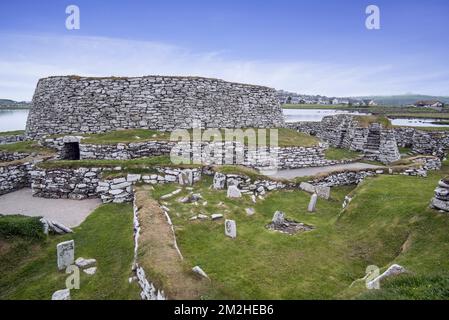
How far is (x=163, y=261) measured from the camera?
7.43m

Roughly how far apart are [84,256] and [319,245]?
8.09 m

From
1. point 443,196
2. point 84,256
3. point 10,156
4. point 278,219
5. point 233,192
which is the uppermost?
point 10,156

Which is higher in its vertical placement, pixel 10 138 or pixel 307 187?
pixel 10 138

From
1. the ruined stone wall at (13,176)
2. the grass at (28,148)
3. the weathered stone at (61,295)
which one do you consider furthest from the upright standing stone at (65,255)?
the grass at (28,148)

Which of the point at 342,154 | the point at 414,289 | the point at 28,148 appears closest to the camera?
the point at 414,289

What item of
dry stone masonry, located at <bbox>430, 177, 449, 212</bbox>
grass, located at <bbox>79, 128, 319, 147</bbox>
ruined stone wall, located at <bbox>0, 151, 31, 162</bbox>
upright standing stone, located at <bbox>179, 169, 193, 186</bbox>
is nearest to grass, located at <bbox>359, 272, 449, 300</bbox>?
dry stone masonry, located at <bbox>430, 177, 449, 212</bbox>

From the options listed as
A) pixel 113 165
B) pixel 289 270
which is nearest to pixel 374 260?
pixel 289 270

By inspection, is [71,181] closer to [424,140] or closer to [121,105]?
[121,105]

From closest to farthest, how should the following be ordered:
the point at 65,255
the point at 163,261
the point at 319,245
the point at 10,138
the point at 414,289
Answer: the point at 414,289, the point at 163,261, the point at 65,255, the point at 319,245, the point at 10,138

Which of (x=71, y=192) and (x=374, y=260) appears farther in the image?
(x=71, y=192)

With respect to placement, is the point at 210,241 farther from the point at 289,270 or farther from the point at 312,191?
the point at 312,191

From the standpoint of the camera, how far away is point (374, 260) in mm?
9172

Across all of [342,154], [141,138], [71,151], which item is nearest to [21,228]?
[141,138]
